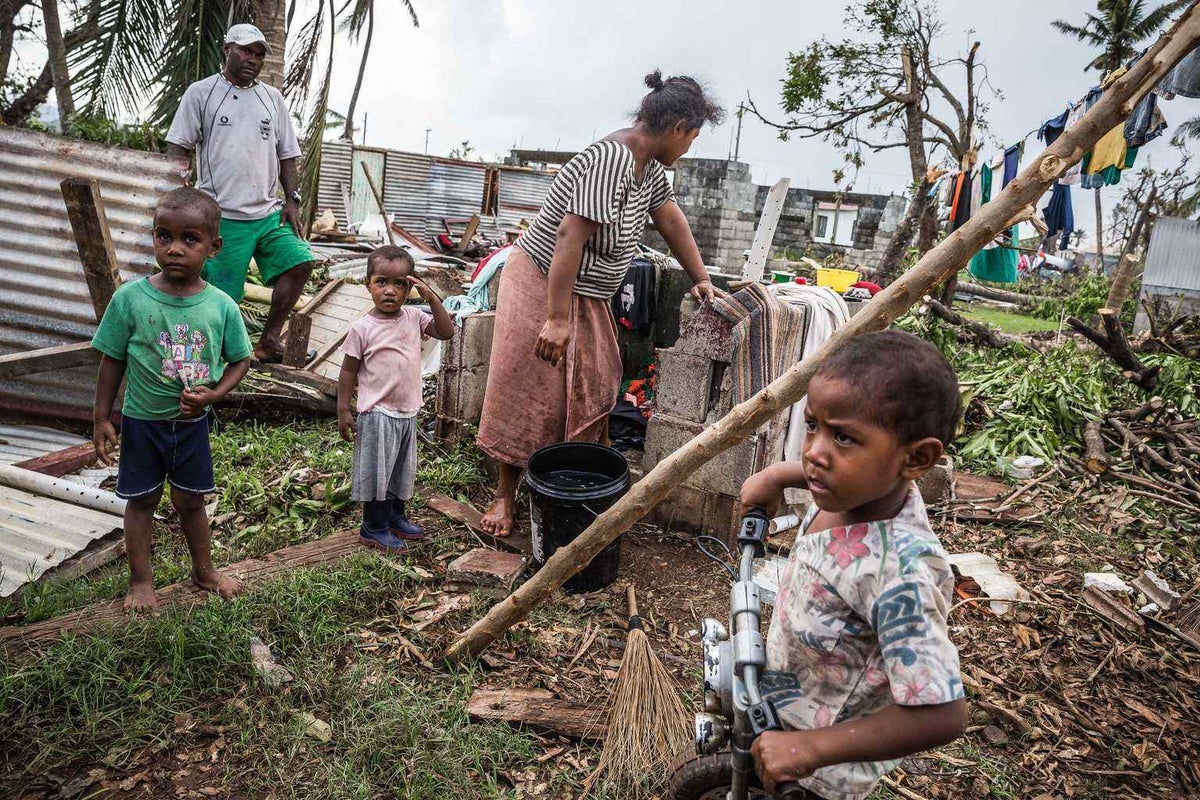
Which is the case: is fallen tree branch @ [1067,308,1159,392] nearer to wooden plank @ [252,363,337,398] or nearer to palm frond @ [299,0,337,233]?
wooden plank @ [252,363,337,398]

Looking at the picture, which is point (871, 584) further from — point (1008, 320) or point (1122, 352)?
point (1008, 320)

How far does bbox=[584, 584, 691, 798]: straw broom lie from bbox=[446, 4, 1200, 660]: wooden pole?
495 mm

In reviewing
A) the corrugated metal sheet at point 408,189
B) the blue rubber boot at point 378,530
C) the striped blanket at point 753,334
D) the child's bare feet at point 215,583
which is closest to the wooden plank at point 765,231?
the striped blanket at point 753,334

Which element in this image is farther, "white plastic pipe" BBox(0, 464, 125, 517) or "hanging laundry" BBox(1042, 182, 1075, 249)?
"hanging laundry" BBox(1042, 182, 1075, 249)

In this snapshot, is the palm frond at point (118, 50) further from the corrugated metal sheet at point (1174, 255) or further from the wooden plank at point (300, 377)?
the corrugated metal sheet at point (1174, 255)

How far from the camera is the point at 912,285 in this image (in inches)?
79.4

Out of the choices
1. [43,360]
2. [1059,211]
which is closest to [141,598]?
[43,360]

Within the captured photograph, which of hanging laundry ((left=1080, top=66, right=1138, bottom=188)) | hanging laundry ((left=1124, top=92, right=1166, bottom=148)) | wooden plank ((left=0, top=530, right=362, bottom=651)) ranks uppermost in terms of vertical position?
hanging laundry ((left=1124, top=92, right=1166, bottom=148))

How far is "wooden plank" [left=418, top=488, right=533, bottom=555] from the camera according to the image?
13.0 ft

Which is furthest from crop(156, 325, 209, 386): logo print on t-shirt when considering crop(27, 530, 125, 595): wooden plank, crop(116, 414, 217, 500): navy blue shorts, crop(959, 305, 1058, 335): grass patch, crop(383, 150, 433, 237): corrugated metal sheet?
crop(383, 150, 433, 237): corrugated metal sheet

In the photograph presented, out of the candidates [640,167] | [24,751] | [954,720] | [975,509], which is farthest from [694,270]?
[24,751]

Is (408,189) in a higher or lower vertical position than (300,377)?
higher

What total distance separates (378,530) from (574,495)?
3.58 ft

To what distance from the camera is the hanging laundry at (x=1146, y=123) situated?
723 cm
